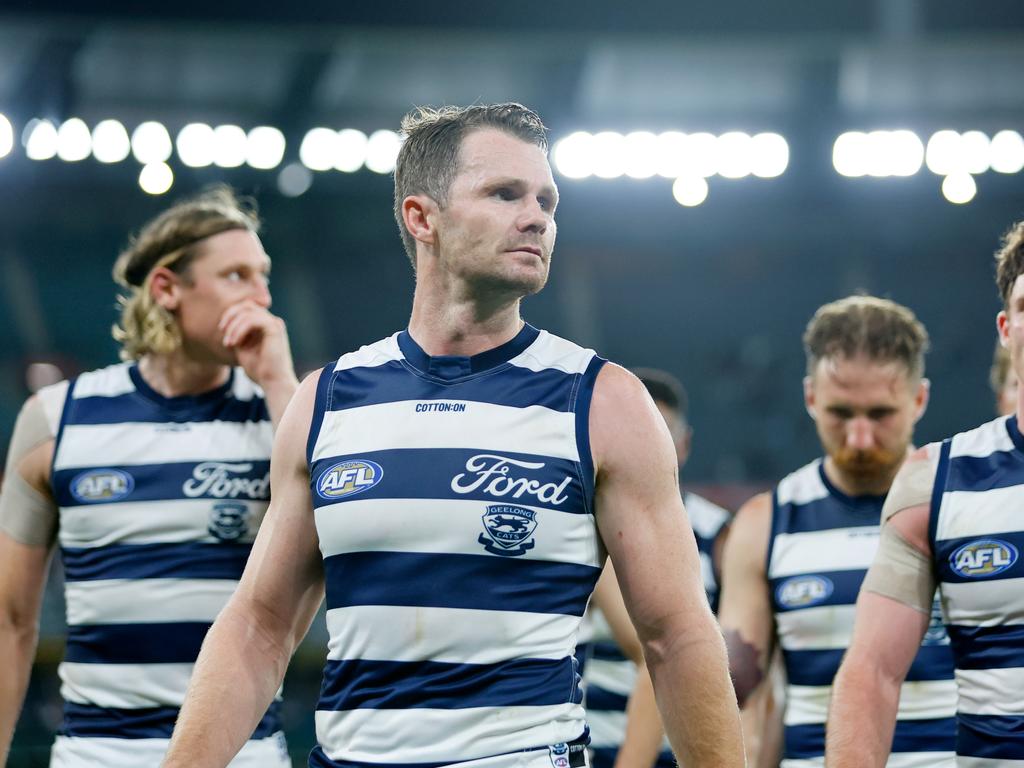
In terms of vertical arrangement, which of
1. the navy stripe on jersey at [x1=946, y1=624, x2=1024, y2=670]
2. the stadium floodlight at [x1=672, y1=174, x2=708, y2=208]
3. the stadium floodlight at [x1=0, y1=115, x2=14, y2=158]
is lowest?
the navy stripe on jersey at [x1=946, y1=624, x2=1024, y2=670]

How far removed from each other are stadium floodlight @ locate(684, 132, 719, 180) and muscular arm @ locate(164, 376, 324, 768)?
11.6 metres

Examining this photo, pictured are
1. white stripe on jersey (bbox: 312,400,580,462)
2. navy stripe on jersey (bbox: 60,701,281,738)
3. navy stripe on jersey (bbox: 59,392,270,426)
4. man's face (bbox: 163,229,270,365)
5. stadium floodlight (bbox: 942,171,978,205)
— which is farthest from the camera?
stadium floodlight (bbox: 942,171,978,205)

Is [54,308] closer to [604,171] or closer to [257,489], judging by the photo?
[604,171]

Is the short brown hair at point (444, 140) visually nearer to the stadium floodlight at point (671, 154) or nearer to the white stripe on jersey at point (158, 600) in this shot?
the white stripe on jersey at point (158, 600)

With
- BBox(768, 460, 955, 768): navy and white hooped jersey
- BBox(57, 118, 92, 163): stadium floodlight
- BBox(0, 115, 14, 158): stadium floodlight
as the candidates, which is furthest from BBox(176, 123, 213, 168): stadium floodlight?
BBox(768, 460, 955, 768): navy and white hooped jersey

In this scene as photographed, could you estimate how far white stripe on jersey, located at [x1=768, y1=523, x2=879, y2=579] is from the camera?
396 cm

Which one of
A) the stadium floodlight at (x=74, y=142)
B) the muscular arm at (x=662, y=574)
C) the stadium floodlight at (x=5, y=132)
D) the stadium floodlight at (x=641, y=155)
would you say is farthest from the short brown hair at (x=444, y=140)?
the stadium floodlight at (x=641, y=155)

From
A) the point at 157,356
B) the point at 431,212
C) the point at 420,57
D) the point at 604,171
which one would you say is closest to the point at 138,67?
the point at 420,57

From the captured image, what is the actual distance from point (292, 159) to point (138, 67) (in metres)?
1.66

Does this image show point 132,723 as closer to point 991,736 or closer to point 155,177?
point 991,736

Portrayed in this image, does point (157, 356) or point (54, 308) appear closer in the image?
point (157, 356)

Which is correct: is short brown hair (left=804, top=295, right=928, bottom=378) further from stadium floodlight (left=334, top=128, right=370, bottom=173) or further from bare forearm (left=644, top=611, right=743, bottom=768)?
stadium floodlight (left=334, top=128, right=370, bottom=173)

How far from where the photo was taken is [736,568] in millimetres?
4129

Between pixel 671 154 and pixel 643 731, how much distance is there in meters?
10.4
